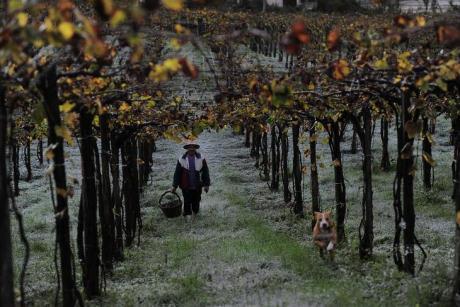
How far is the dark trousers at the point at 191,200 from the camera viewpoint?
1722 cm

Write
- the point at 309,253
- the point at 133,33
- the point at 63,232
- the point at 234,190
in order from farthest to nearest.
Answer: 1. the point at 234,190
2. the point at 309,253
3. the point at 63,232
4. the point at 133,33

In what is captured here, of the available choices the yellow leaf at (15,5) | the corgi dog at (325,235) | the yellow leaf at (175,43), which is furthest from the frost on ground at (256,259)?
the yellow leaf at (15,5)

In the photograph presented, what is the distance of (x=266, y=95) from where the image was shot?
5945 millimetres

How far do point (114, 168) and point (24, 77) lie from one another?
22.7ft

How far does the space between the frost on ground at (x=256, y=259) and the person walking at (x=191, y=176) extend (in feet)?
1.72

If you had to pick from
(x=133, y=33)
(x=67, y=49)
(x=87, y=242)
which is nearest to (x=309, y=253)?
(x=87, y=242)

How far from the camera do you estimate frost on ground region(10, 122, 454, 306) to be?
8.81 meters

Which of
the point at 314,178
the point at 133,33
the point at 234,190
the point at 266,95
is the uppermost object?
the point at 133,33

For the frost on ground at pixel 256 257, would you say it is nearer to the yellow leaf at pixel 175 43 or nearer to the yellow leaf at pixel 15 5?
the yellow leaf at pixel 175 43

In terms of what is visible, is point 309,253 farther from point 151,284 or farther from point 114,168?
point 114,168

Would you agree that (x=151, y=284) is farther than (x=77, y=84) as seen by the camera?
Yes

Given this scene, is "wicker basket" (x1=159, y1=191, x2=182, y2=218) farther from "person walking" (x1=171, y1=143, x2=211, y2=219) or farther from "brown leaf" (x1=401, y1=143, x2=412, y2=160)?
"brown leaf" (x1=401, y1=143, x2=412, y2=160)

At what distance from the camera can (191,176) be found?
17.1 metres

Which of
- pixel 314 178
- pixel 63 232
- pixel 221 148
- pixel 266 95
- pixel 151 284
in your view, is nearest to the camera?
pixel 266 95
